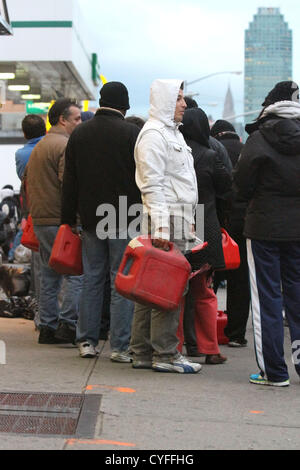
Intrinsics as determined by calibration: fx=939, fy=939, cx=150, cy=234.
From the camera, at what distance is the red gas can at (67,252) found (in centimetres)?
715

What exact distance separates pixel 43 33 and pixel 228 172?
1282 cm

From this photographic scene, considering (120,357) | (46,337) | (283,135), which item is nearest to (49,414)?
(120,357)

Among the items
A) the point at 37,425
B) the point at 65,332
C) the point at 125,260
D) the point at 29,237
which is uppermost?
the point at 125,260

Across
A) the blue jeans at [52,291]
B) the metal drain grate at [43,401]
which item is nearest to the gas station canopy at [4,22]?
the blue jeans at [52,291]

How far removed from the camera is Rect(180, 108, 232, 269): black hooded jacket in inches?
281

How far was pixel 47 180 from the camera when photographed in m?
7.99

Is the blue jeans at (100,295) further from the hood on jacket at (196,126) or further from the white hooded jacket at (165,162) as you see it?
the hood on jacket at (196,126)

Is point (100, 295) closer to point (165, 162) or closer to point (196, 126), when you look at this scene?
point (165, 162)

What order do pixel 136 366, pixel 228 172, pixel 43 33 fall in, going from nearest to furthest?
pixel 136 366 → pixel 228 172 → pixel 43 33

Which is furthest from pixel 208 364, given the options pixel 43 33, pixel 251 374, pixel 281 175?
pixel 43 33

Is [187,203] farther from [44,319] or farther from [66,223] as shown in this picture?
[44,319]

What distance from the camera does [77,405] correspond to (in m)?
5.38

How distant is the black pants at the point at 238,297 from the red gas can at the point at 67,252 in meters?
1.71

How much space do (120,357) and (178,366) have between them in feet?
1.82
